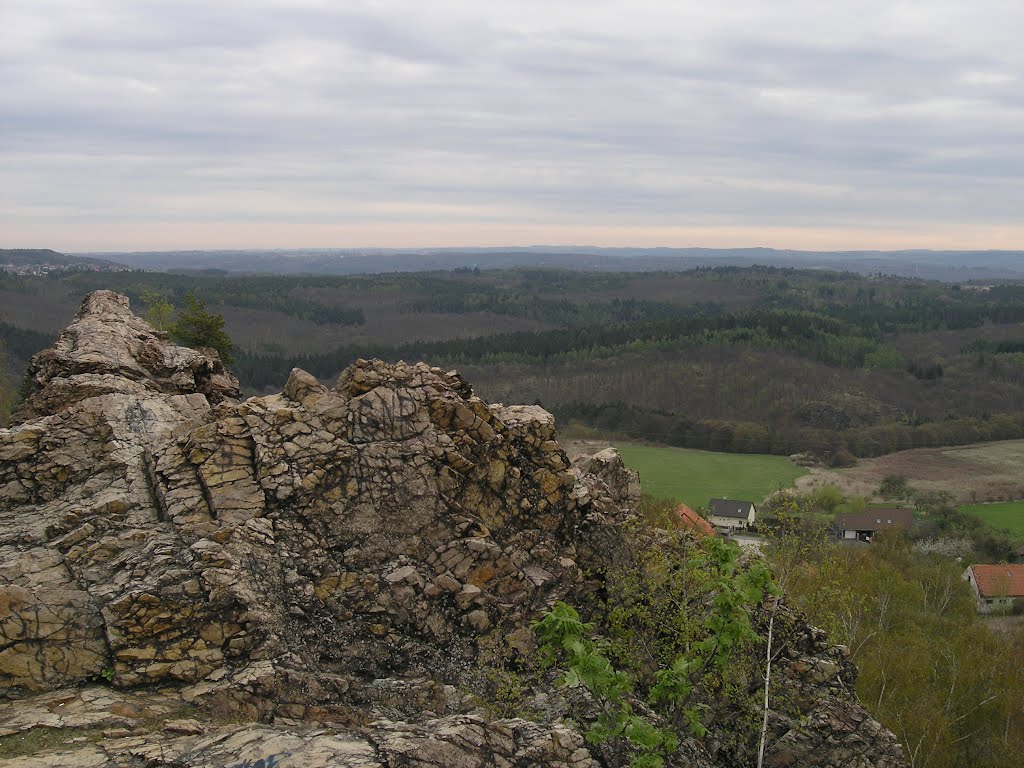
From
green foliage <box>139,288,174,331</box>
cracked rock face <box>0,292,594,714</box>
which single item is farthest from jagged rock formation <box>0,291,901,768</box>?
green foliage <box>139,288,174,331</box>

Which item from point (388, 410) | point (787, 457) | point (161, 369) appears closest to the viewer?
point (388, 410)

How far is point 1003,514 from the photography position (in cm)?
7750

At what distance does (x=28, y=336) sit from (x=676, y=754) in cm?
12705

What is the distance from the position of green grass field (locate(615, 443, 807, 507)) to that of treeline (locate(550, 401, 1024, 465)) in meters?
4.48

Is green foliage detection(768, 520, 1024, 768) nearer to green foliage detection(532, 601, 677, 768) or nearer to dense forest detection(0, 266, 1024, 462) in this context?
green foliage detection(532, 601, 677, 768)

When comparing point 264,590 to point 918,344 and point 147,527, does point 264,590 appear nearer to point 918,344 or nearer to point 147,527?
point 147,527

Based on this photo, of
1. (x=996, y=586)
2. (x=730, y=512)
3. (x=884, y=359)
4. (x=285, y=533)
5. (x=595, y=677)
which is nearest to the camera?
(x=595, y=677)

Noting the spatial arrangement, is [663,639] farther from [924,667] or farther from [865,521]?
[865,521]

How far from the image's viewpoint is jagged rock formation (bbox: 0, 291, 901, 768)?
12328 millimetres

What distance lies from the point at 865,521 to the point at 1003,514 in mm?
17665

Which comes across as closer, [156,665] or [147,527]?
[156,665]

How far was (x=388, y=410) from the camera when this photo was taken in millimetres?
16516

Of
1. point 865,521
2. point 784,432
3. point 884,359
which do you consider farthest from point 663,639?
point 884,359

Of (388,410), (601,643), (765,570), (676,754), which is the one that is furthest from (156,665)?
(765,570)
